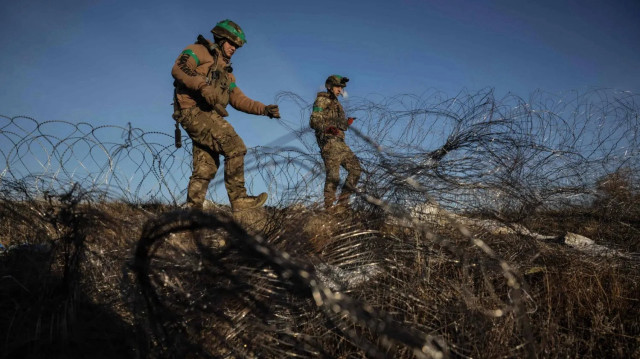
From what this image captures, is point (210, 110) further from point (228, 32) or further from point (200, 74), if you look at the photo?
point (228, 32)

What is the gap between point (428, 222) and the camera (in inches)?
119

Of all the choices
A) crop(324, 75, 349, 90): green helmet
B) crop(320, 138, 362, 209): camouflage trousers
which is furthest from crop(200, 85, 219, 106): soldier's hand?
crop(324, 75, 349, 90): green helmet

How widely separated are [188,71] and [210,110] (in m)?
0.49

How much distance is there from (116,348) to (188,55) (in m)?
3.18

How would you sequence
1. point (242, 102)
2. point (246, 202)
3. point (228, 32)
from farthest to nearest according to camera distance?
point (242, 102), point (246, 202), point (228, 32)

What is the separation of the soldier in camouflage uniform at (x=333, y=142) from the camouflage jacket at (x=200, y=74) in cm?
87

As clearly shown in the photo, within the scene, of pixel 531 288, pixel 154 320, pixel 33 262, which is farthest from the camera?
pixel 531 288

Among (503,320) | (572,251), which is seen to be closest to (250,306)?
(503,320)

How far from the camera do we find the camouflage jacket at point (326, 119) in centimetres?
409

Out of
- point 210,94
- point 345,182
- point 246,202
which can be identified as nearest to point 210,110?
point 210,94

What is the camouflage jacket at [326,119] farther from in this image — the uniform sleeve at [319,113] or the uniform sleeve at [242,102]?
the uniform sleeve at [242,102]

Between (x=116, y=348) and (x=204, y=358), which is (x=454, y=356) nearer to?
(x=204, y=358)

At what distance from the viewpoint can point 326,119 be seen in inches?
183

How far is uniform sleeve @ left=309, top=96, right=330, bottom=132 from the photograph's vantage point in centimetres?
470
